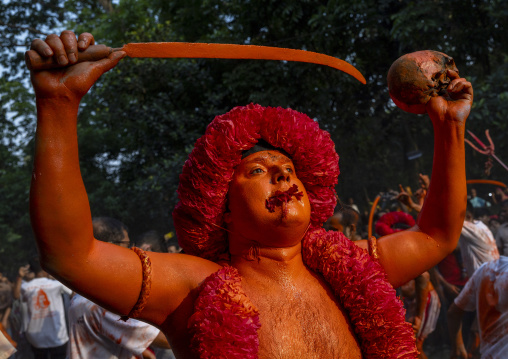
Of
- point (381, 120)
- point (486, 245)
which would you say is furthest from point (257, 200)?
point (381, 120)

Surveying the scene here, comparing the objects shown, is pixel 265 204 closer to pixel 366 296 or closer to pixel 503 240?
pixel 366 296

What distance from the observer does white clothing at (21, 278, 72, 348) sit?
7.38 metres

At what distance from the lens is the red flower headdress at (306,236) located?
85.6 inches

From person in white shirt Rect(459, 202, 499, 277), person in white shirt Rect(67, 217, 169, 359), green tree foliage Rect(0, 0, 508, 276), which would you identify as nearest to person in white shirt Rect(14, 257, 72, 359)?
green tree foliage Rect(0, 0, 508, 276)

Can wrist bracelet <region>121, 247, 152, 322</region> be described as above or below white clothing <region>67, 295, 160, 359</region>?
above

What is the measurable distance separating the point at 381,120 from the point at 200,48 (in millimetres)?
10146

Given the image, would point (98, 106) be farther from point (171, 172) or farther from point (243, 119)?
point (243, 119)

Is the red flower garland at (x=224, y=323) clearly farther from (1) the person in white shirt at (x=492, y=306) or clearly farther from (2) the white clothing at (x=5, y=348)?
(2) the white clothing at (x=5, y=348)

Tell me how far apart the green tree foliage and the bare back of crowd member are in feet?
24.4

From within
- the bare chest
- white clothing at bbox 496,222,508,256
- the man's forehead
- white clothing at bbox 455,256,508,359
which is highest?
the man's forehead

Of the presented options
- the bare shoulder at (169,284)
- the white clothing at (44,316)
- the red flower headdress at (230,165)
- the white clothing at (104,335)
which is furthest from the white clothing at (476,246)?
the white clothing at (44,316)

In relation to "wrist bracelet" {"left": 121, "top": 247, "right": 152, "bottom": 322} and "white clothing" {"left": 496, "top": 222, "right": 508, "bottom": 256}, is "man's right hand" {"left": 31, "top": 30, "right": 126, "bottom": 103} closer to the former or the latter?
"wrist bracelet" {"left": 121, "top": 247, "right": 152, "bottom": 322}

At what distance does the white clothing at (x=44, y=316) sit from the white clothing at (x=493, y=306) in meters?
5.38

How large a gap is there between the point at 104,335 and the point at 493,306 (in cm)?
268
